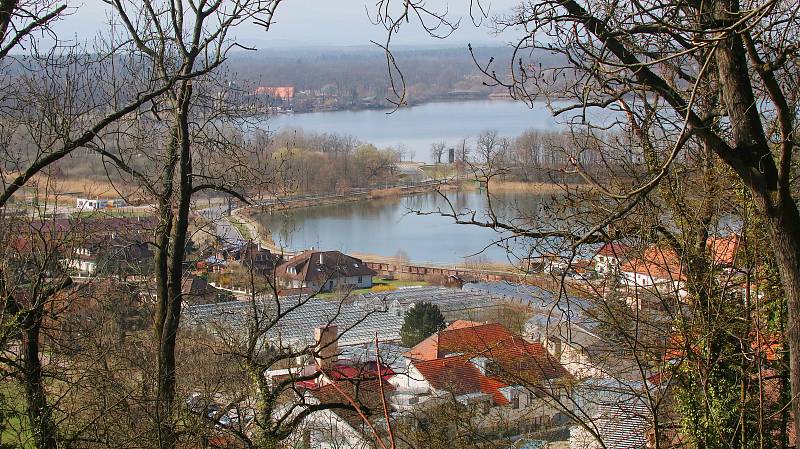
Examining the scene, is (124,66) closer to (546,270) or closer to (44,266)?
(44,266)

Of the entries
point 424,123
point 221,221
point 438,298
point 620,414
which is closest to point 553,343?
point 620,414

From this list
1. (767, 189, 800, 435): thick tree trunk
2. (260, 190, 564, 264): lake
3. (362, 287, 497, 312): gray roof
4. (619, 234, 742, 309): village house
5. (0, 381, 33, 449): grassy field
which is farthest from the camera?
(260, 190, 564, 264): lake

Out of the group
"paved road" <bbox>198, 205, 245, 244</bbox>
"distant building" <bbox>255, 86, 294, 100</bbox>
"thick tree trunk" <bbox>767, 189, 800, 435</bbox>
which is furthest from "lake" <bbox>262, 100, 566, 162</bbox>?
"thick tree trunk" <bbox>767, 189, 800, 435</bbox>

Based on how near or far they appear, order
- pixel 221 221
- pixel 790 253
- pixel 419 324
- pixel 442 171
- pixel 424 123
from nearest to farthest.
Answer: pixel 790 253, pixel 221 221, pixel 419 324, pixel 442 171, pixel 424 123

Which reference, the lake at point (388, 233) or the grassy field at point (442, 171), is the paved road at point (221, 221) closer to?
the grassy field at point (442, 171)

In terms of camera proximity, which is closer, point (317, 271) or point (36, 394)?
point (36, 394)

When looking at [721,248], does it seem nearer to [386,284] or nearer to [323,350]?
[323,350]

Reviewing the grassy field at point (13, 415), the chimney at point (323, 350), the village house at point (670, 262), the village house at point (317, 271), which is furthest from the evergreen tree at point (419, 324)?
the grassy field at point (13, 415)

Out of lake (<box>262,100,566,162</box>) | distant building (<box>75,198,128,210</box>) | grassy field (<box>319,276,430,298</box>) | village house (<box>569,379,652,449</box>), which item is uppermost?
lake (<box>262,100,566,162</box>)

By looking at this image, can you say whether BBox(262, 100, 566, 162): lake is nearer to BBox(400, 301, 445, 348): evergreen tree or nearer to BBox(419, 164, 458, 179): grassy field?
BBox(419, 164, 458, 179): grassy field

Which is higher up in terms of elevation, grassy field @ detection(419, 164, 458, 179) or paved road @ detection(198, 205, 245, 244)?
paved road @ detection(198, 205, 245, 244)
